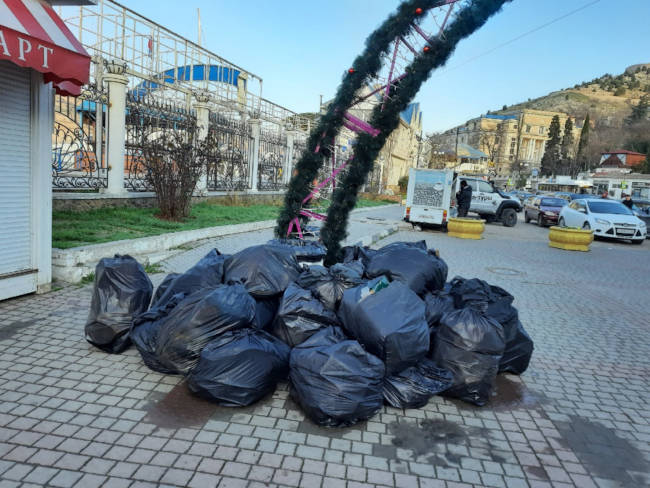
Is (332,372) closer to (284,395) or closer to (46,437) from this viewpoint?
(284,395)

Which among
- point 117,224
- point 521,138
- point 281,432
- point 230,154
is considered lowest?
point 281,432

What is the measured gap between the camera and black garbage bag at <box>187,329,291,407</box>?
3107mm

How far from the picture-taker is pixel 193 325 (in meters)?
3.32

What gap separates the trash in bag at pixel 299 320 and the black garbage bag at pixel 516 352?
5.16ft

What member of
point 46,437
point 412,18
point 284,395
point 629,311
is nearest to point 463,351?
point 284,395

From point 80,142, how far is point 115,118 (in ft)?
3.29

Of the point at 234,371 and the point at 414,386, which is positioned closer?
the point at 234,371

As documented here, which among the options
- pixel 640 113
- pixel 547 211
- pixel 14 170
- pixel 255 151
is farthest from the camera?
pixel 640 113

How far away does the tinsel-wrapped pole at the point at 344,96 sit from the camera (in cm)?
549

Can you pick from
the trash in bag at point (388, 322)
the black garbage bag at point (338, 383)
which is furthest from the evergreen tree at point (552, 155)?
the black garbage bag at point (338, 383)

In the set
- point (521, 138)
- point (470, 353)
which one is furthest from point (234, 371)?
point (521, 138)

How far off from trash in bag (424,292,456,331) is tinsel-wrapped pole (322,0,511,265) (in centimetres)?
184

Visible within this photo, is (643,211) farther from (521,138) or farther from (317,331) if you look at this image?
(521,138)

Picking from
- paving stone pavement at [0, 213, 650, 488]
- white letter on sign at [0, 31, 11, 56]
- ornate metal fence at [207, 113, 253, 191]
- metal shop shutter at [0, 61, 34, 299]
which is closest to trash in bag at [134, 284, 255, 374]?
paving stone pavement at [0, 213, 650, 488]
